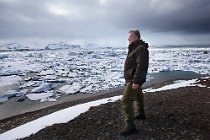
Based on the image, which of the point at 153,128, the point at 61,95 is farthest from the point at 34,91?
the point at 153,128

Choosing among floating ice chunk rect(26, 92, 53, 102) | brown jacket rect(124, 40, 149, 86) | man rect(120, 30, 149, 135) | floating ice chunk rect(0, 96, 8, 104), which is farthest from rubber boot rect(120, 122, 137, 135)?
floating ice chunk rect(0, 96, 8, 104)

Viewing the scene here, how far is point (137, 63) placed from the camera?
17.2ft

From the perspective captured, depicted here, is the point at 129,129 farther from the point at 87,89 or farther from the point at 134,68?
the point at 87,89

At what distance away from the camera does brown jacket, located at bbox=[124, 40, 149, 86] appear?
203 inches

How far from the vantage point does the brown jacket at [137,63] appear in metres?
5.15

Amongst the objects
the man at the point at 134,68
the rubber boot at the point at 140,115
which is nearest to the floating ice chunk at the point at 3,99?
the rubber boot at the point at 140,115

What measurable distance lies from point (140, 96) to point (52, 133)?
2.26m

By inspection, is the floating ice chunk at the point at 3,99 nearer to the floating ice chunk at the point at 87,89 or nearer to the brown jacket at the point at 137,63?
the floating ice chunk at the point at 87,89

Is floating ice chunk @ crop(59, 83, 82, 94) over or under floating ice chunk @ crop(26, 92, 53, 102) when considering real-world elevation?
under

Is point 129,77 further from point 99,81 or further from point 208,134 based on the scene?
point 99,81

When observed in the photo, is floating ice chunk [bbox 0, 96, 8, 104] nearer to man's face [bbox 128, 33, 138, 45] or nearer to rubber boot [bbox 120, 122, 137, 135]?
rubber boot [bbox 120, 122, 137, 135]

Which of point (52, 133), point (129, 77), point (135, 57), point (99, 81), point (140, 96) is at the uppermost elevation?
point (135, 57)

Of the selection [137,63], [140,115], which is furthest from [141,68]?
[140,115]

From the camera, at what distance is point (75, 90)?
83.9 feet
